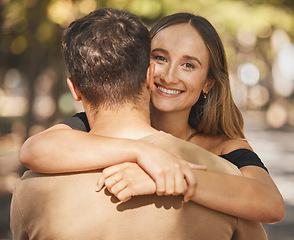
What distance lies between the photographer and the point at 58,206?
2041mm

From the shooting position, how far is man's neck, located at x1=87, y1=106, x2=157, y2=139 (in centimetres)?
212

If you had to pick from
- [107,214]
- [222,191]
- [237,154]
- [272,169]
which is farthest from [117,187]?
[272,169]

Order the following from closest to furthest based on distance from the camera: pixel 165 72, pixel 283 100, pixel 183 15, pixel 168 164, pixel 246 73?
pixel 168 164, pixel 165 72, pixel 183 15, pixel 283 100, pixel 246 73

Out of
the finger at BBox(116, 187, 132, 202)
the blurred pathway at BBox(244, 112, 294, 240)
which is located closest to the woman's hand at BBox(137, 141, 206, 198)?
the finger at BBox(116, 187, 132, 202)

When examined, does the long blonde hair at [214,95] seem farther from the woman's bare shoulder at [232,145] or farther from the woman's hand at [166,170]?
the woman's hand at [166,170]

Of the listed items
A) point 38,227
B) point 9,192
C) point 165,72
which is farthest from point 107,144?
point 9,192

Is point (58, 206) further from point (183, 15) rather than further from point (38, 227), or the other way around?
point (183, 15)

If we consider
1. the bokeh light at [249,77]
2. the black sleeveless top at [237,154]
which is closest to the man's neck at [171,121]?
the black sleeveless top at [237,154]

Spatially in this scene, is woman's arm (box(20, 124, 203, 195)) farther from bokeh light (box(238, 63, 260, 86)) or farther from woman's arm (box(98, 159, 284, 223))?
bokeh light (box(238, 63, 260, 86))

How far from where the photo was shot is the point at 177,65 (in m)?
3.30

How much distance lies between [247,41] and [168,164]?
2984 centimetres

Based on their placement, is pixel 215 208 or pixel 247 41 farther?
pixel 247 41

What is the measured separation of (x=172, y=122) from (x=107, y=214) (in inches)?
66.1

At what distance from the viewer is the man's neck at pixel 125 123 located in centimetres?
212
